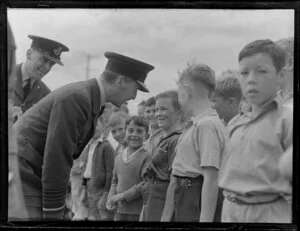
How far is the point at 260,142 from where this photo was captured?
3084mm

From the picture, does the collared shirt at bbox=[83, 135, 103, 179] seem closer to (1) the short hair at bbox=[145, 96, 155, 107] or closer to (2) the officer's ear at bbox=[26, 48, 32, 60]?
(1) the short hair at bbox=[145, 96, 155, 107]

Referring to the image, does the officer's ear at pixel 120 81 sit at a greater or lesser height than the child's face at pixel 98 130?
greater

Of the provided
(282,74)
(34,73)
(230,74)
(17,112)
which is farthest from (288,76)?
(17,112)

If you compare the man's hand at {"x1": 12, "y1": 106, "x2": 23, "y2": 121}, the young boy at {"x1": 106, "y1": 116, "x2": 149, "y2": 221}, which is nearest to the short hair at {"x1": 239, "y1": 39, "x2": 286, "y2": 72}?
the young boy at {"x1": 106, "y1": 116, "x2": 149, "y2": 221}

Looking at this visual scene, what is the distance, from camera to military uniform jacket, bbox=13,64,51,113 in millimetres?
3191

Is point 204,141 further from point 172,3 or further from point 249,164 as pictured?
point 172,3

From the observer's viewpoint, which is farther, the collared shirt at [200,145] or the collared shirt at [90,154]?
the collared shirt at [90,154]

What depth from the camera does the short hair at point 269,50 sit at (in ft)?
10.2

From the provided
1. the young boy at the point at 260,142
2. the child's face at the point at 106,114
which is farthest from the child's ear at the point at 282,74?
the child's face at the point at 106,114

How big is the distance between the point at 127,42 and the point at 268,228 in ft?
4.01

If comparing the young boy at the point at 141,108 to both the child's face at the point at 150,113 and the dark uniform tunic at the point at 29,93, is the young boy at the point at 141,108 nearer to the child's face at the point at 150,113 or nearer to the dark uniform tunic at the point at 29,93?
the child's face at the point at 150,113

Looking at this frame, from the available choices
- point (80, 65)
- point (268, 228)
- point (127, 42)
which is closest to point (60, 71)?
point (80, 65)

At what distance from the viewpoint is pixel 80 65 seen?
3.14 m

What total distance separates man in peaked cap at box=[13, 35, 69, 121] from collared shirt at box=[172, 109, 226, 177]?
77 centimetres
